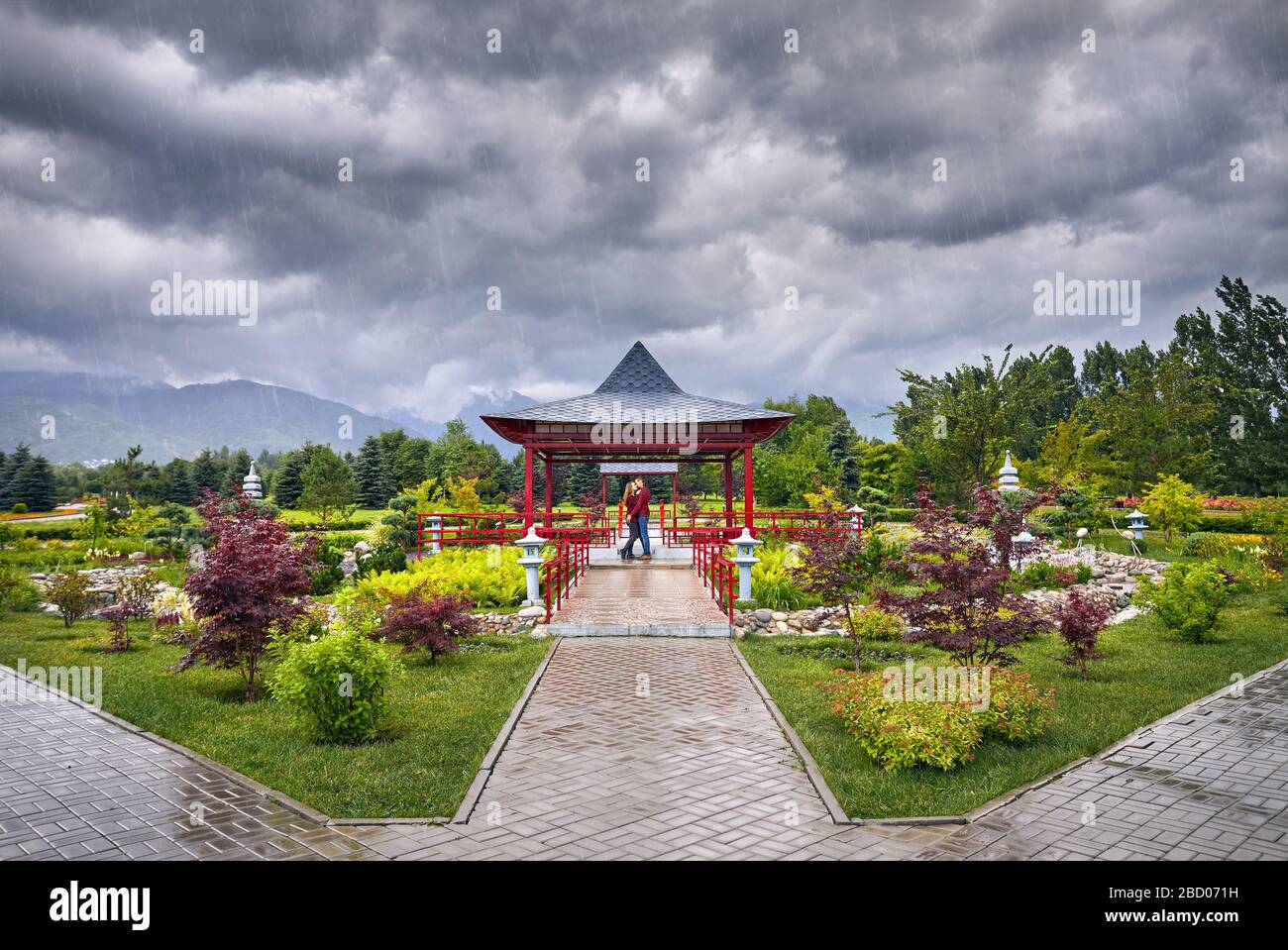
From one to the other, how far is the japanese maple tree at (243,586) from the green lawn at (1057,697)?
5.29 metres

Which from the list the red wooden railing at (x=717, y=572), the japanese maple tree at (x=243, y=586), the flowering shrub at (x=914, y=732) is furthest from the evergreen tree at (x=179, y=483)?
the flowering shrub at (x=914, y=732)

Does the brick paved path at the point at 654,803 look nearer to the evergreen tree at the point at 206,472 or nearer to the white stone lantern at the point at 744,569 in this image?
the white stone lantern at the point at 744,569

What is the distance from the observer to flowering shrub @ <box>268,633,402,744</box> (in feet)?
22.1

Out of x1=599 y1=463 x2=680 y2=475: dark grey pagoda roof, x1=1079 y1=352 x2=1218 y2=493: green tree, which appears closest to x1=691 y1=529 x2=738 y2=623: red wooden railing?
x1=599 y1=463 x2=680 y2=475: dark grey pagoda roof

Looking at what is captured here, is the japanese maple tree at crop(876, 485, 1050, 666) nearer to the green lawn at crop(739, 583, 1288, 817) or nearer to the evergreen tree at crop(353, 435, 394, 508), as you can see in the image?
the green lawn at crop(739, 583, 1288, 817)

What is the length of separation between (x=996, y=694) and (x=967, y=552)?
1664 mm

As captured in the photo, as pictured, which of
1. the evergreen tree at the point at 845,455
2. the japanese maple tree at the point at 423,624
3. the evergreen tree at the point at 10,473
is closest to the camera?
the japanese maple tree at the point at 423,624

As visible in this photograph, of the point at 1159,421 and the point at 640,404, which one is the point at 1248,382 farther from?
the point at 640,404

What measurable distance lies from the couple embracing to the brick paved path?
11823 mm

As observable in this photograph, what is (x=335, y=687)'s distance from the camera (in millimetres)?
6734

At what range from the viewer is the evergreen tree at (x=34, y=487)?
151ft

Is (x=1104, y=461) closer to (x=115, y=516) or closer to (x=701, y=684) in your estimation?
(x=701, y=684)

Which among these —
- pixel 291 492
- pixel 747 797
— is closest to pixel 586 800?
pixel 747 797

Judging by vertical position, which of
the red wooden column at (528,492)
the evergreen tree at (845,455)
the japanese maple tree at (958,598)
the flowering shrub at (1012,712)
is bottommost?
the flowering shrub at (1012,712)
